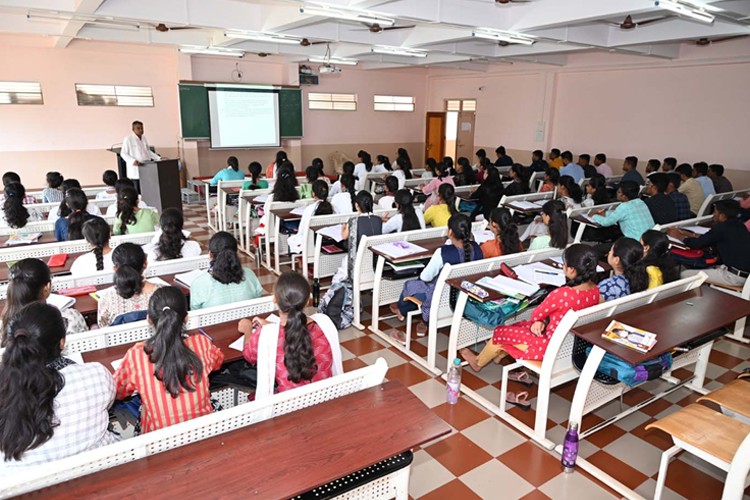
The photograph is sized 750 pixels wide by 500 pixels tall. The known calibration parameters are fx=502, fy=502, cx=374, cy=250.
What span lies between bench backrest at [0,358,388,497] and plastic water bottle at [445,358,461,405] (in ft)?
4.46

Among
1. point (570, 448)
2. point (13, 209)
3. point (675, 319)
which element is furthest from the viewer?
point (13, 209)

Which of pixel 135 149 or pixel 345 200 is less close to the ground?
pixel 135 149

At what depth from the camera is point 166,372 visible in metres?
2.04

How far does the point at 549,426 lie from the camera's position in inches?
129

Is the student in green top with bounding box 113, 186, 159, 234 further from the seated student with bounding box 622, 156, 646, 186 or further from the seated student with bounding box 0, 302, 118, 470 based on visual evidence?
the seated student with bounding box 622, 156, 646, 186

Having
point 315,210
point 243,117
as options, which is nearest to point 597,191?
point 315,210

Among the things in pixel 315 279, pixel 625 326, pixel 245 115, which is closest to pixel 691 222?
pixel 625 326

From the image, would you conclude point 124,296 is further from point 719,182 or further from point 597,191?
point 719,182

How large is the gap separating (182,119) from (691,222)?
9.67 m

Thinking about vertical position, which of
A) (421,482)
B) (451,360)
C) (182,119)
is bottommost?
(421,482)

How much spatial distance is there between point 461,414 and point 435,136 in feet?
41.4

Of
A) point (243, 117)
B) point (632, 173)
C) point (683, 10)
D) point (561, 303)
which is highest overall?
point (683, 10)

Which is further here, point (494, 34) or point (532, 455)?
point (494, 34)

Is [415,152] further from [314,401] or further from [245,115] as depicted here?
[314,401]
